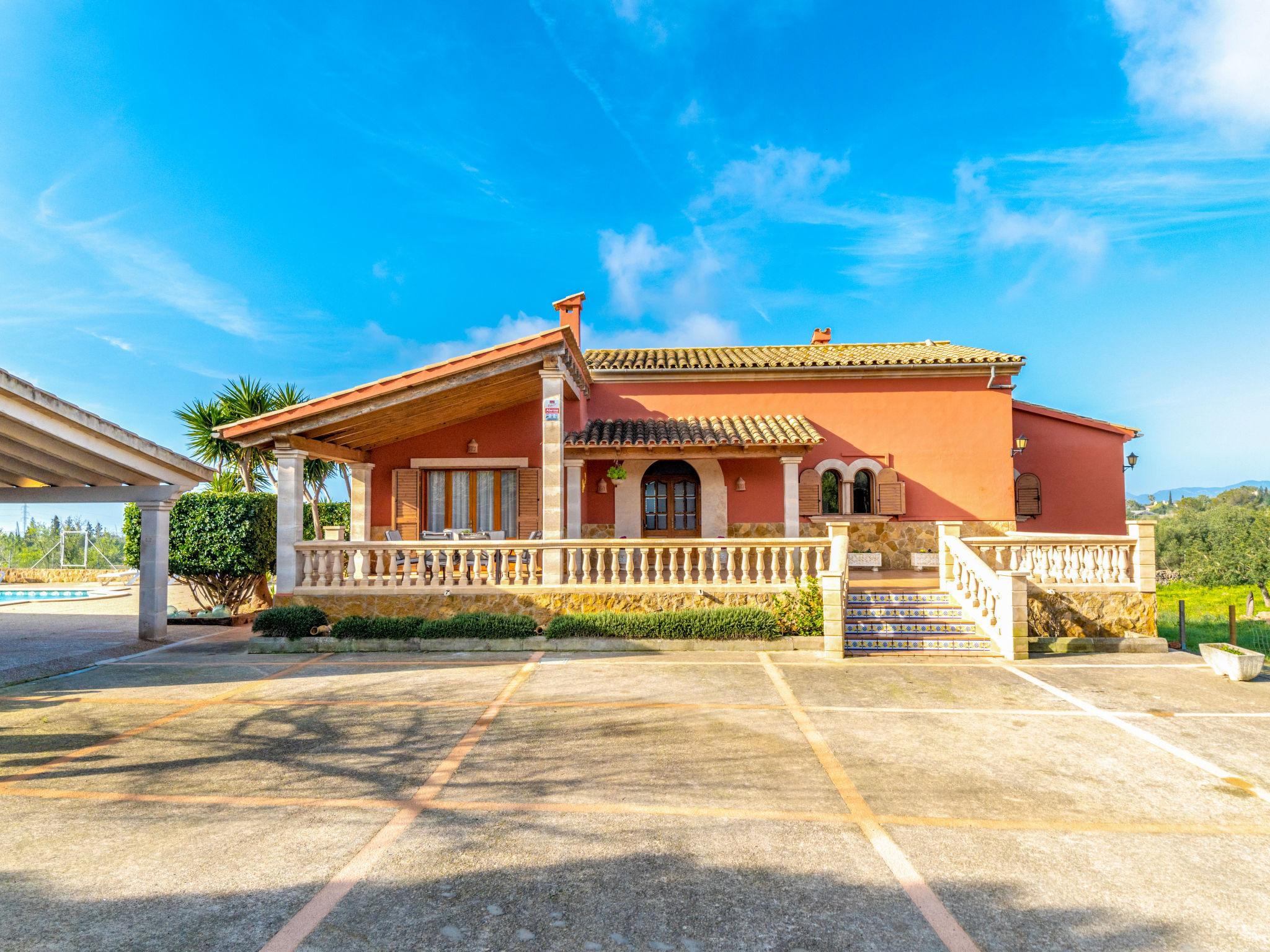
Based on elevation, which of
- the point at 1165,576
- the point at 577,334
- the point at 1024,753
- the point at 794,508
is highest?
the point at 577,334

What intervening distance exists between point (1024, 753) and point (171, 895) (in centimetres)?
616

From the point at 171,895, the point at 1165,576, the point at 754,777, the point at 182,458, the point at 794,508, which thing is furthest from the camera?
the point at 1165,576

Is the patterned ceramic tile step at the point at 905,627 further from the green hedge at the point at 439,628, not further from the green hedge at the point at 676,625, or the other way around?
the green hedge at the point at 439,628

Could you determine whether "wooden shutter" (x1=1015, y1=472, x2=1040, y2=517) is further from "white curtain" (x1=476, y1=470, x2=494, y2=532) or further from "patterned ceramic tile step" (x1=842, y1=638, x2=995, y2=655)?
"white curtain" (x1=476, y1=470, x2=494, y2=532)

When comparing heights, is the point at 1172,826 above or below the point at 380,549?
below

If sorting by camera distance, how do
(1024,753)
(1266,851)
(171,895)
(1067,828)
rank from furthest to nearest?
(1024,753) < (1067,828) < (1266,851) < (171,895)

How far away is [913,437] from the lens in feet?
48.1

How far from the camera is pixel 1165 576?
45.4 metres

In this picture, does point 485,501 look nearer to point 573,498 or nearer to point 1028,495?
point 573,498

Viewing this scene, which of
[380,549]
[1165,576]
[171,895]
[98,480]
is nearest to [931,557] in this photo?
[380,549]

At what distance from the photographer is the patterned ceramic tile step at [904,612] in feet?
32.9

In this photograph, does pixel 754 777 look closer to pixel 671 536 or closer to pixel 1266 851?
pixel 1266 851

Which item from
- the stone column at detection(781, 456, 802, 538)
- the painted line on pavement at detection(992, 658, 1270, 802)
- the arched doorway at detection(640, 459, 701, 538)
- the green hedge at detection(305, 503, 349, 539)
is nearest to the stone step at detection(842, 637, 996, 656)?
the painted line on pavement at detection(992, 658, 1270, 802)

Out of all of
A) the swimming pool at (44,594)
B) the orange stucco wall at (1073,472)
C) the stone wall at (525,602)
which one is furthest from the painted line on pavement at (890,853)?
the swimming pool at (44,594)
